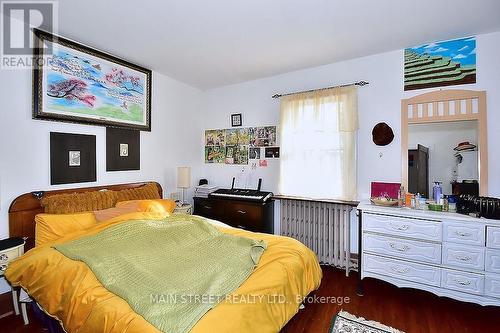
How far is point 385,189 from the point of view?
2.84 m

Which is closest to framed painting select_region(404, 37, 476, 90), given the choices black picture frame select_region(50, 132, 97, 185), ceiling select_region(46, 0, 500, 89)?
ceiling select_region(46, 0, 500, 89)

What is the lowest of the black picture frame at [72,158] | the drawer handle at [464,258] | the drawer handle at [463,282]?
the drawer handle at [463,282]

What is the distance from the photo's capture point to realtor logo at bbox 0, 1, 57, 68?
203 centimetres

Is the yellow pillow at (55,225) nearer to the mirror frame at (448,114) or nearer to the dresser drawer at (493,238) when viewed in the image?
the mirror frame at (448,114)

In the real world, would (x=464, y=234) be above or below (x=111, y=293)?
above

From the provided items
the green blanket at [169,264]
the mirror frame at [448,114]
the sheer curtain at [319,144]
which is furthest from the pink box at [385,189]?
the green blanket at [169,264]

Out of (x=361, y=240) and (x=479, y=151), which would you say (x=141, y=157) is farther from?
(x=479, y=151)

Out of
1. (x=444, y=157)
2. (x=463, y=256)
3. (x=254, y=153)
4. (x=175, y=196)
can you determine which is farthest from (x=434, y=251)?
(x=175, y=196)

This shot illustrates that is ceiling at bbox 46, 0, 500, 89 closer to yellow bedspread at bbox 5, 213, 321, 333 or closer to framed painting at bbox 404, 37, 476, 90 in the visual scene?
framed painting at bbox 404, 37, 476, 90

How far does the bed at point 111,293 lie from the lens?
3.90 ft

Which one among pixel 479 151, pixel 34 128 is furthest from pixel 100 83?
pixel 479 151

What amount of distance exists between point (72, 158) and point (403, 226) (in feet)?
11.4

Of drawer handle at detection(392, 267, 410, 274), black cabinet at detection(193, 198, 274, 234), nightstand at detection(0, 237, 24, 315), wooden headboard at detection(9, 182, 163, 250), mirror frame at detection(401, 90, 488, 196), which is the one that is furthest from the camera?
black cabinet at detection(193, 198, 274, 234)

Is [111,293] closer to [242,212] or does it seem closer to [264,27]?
[242,212]
